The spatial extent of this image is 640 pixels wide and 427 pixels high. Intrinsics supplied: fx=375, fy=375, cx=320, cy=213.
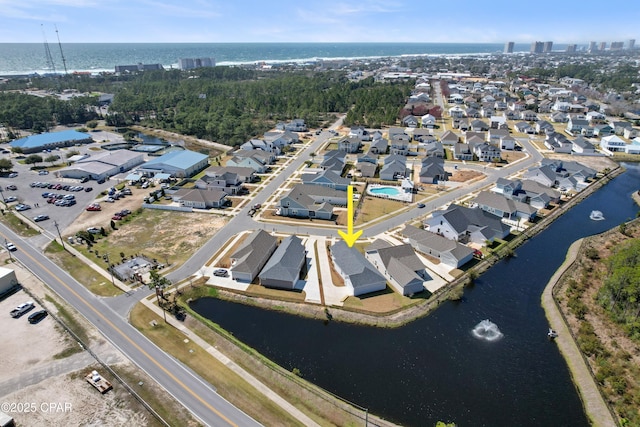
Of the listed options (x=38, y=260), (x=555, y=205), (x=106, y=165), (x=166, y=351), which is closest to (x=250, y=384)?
(x=166, y=351)

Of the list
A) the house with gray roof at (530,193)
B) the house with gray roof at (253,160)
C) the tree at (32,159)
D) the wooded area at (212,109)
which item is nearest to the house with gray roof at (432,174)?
the house with gray roof at (530,193)

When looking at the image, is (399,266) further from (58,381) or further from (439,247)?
(58,381)

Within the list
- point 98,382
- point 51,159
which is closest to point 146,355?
point 98,382

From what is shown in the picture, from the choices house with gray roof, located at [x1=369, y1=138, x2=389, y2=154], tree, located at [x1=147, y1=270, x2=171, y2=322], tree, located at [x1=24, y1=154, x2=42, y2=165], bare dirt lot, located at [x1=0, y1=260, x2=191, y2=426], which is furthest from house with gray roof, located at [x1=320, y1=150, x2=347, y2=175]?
tree, located at [x1=24, y1=154, x2=42, y2=165]

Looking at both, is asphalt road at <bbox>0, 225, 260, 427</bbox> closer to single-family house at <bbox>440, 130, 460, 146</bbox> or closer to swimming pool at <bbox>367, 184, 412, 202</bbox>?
swimming pool at <bbox>367, 184, 412, 202</bbox>

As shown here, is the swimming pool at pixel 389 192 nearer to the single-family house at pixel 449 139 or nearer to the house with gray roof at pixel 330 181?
the house with gray roof at pixel 330 181

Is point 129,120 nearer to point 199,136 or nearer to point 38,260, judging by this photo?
point 199,136
